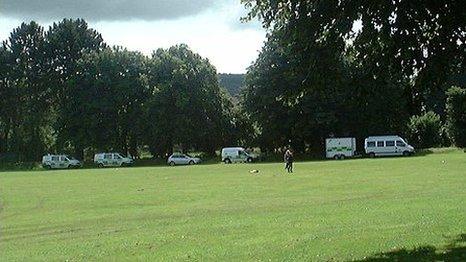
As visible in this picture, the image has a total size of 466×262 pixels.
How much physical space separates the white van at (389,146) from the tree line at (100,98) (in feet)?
67.9

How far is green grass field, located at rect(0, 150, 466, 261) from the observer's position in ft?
40.7

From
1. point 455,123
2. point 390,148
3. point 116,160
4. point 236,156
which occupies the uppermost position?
point 455,123

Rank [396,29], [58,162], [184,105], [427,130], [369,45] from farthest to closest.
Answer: [427,130] < [58,162] < [184,105] < [369,45] < [396,29]

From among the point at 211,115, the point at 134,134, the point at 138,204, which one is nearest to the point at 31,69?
the point at 134,134

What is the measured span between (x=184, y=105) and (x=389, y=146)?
2607 cm

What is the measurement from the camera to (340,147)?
6825cm

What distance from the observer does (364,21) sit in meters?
13.8

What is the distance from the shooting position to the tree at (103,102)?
79000mm

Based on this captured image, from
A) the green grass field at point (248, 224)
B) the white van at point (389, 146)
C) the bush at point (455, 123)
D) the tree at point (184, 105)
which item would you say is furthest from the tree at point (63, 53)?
the green grass field at point (248, 224)

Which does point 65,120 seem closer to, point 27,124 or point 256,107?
point 27,124

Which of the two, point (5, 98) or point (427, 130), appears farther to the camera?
point (5, 98)

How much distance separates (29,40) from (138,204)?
Answer: 2672 inches

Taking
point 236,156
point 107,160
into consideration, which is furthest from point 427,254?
point 107,160

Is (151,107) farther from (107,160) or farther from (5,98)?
(5,98)
